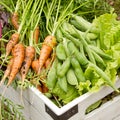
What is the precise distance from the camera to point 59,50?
133 centimetres

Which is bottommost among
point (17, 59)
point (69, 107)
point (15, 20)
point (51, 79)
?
point (69, 107)

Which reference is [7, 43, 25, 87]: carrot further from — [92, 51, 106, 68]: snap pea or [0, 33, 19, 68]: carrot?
[92, 51, 106, 68]: snap pea

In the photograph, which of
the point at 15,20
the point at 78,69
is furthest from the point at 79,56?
the point at 15,20

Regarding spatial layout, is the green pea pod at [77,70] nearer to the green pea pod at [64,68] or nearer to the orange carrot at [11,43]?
the green pea pod at [64,68]

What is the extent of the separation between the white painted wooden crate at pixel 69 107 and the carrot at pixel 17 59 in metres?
0.08

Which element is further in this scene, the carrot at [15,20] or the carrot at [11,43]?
the carrot at [15,20]

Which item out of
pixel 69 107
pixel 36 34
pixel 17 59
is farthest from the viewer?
pixel 36 34

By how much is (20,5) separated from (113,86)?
0.57 metres

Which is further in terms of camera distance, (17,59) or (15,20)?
(15,20)

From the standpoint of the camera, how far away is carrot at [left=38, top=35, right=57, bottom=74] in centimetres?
136

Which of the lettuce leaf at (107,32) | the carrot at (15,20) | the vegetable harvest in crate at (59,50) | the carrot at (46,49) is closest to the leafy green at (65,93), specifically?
the vegetable harvest in crate at (59,50)

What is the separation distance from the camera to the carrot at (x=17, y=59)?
4.41 ft

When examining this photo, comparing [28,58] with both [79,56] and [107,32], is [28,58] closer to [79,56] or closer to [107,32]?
[79,56]

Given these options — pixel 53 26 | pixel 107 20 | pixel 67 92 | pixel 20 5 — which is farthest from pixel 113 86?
pixel 20 5
